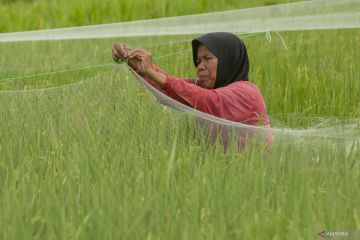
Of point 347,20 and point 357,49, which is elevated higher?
point 347,20

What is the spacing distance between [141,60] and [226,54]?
400 millimetres

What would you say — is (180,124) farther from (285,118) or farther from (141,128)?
(285,118)

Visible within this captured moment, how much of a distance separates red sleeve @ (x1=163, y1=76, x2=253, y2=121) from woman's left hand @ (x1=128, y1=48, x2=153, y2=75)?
0.10m

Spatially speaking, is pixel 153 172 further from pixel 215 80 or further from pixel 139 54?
pixel 215 80

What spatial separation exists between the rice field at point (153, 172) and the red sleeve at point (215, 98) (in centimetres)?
8

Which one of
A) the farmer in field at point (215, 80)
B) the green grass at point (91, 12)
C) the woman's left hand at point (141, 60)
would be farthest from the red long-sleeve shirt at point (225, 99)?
the green grass at point (91, 12)

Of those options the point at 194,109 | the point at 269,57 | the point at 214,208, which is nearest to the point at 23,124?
the point at 194,109

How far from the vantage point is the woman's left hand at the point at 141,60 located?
10.1ft

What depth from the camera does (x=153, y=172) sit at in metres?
2.64

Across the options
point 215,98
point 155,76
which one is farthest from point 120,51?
point 215,98

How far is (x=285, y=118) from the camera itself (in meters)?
3.88

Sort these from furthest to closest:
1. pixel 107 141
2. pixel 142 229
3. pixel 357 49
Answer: pixel 357 49
pixel 107 141
pixel 142 229

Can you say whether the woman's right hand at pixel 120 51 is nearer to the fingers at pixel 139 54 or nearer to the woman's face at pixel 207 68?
the fingers at pixel 139 54

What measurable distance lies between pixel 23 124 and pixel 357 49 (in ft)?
10.5
